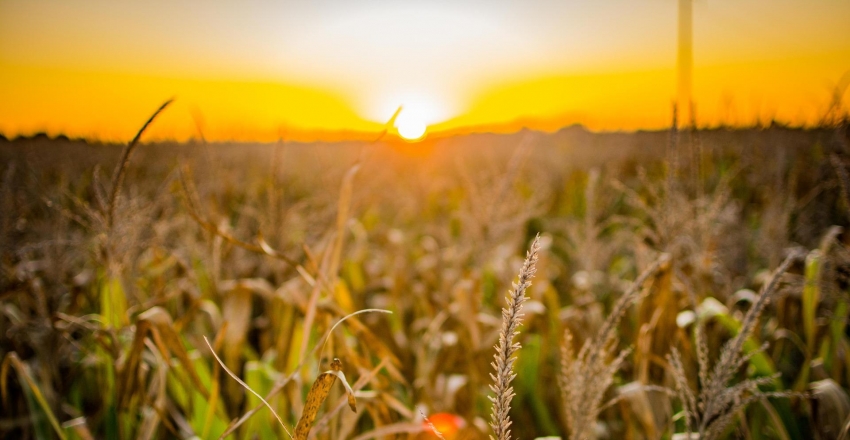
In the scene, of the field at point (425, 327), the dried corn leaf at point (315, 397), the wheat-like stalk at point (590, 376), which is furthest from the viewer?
the field at point (425, 327)

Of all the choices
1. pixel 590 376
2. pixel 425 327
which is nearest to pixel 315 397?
pixel 590 376

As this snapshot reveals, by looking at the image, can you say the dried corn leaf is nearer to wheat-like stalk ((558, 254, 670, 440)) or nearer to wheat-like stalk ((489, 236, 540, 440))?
wheat-like stalk ((489, 236, 540, 440))

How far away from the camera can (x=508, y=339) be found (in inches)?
19.5

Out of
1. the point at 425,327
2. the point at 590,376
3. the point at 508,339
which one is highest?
the point at 508,339

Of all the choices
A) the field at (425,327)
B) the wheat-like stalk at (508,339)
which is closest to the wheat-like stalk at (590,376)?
the field at (425,327)

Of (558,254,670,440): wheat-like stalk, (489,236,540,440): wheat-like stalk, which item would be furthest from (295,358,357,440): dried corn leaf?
(558,254,670,440): wheat-like stalk

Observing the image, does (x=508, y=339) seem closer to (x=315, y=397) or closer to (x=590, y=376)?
(x=315, y=397)

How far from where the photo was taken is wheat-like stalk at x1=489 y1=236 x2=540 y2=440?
471 mm

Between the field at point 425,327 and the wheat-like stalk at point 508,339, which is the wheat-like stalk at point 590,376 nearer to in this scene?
the field at point 425,327

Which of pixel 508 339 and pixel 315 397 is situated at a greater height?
pixel 508 339

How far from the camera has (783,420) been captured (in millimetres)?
1799

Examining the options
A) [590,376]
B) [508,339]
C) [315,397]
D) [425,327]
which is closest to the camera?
[508,339]

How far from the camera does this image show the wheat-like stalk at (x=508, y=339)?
0.47 meters

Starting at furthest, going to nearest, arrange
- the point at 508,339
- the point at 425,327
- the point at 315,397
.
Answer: the point at 425,327 < the point at 315,397 < the point at 508,339
